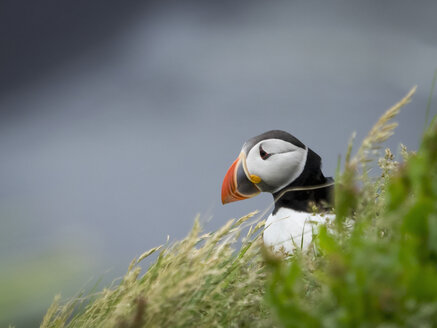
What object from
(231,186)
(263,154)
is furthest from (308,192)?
(231,186)

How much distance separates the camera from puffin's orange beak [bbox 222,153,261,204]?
2.59m

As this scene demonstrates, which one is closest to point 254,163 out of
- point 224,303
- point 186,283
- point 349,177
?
point 224,303

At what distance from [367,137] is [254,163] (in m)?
1.47

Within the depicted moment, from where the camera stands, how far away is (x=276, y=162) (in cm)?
246

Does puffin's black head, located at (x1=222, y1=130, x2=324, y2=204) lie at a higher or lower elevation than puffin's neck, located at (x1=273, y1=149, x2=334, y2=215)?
higher

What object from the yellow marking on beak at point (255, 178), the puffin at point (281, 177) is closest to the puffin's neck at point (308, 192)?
the puffin at point (281, 177)

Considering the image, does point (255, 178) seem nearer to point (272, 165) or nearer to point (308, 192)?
point (272, 165)

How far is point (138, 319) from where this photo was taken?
90cm

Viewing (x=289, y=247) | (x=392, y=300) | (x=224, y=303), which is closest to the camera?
(x=392, y=300)

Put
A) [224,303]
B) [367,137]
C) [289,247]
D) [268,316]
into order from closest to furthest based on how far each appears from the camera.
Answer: [367,137] → [224,303] → [268,316] → [289,247]

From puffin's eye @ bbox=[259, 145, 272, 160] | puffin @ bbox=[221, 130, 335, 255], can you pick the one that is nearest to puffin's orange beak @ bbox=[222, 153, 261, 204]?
puffin @ bbox=[221, 130, 335, 255]

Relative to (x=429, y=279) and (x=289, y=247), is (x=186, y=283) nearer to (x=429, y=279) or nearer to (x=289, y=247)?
(x=429, y=279)

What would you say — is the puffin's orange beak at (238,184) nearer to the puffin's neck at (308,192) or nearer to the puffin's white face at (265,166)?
the puffin's white face at (265,166)

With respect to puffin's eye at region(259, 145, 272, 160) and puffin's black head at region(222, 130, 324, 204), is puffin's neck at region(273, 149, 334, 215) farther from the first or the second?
puffin's eye at region(259, 145, 272, 160)
